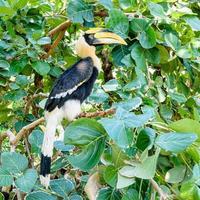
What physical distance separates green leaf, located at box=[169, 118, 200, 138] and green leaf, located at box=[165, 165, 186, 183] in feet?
0.30

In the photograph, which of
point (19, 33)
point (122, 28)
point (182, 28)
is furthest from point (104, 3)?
point (19, 33)

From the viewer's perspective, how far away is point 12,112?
163 cm

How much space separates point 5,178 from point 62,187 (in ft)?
0.43

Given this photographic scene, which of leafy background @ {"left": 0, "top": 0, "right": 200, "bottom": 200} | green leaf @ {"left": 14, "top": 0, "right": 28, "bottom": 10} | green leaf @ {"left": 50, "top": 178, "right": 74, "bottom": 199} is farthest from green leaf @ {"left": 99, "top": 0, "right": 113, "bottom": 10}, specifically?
green leaf @ {"left": 50, "top": 178, "right": 74, "bottom": 199}

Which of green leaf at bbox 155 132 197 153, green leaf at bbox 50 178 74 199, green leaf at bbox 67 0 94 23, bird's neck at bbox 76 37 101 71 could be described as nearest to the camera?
green leaf at bbox 155 132 197 153

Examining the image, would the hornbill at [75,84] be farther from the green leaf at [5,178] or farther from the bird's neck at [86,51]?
the green leaf at [5,178]

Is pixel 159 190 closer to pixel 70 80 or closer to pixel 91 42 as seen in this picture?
pixel 70 80

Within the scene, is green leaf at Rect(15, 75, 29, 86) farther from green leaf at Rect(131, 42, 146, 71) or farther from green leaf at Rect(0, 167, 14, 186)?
green leaf at Rect(0, 167, 14, 186)

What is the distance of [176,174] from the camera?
92 cm

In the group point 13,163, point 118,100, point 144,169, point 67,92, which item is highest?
point 144,169

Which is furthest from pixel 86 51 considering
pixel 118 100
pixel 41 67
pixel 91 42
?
pixel 118 100

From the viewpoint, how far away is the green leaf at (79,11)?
1.39m

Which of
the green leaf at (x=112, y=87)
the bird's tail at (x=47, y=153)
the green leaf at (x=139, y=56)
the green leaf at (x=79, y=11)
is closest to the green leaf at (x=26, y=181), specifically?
the bird's tail at (x=47, y=153)

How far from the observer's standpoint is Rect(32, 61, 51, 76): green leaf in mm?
1436
